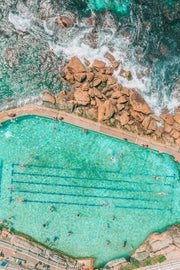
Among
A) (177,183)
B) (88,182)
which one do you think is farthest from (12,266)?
(177,183)

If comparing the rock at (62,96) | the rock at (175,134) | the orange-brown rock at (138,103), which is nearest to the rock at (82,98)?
the rock at (62,96)

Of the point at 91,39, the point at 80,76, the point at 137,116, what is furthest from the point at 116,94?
the point at 91,39

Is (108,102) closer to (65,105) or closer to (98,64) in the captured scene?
(98,64)

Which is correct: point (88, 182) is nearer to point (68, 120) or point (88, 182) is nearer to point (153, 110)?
point (68, 120)

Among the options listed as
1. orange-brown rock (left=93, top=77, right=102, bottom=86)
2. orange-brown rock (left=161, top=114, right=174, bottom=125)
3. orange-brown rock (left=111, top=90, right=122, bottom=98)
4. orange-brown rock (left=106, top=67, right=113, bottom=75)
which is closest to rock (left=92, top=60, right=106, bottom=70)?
orange-brown rock (left=106, top=67, right=113, bottom=75)

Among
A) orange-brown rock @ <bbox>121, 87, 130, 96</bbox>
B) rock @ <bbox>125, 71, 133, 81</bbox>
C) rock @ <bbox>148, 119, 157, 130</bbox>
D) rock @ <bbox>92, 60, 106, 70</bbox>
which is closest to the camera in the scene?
rock @ <bbox>92, 60, 106, 70</bbox>

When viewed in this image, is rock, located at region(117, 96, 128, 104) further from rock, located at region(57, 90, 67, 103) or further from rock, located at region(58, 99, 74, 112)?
rock, located at region(57, 90, 67, 103)
